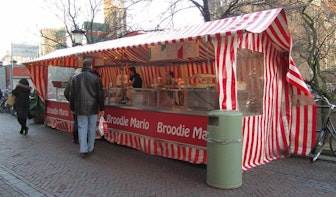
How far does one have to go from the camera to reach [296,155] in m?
6.47

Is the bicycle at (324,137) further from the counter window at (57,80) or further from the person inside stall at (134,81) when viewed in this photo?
the counter window at (57,80)

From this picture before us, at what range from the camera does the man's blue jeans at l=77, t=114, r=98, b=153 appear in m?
6.30

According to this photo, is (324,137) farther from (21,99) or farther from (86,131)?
(21,99)

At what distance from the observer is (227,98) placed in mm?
4957

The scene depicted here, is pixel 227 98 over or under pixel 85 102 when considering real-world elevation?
over

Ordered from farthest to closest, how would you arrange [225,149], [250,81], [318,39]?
[318,39] < [250,81] < [225,149]

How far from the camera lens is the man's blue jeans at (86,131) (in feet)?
20.7

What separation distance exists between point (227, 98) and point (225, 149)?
90cm

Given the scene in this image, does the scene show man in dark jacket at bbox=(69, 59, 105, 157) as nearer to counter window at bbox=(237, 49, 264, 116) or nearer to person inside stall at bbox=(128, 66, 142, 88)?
person inside stall at bbox=(128, 66, 142, 88)

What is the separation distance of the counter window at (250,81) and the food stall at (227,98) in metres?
0.02

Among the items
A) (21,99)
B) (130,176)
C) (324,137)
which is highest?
(21,99)

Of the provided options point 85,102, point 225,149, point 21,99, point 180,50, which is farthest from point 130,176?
point 21,99

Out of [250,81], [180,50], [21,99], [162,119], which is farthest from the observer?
[21,99]

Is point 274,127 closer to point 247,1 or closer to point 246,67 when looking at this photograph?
point 246,67
